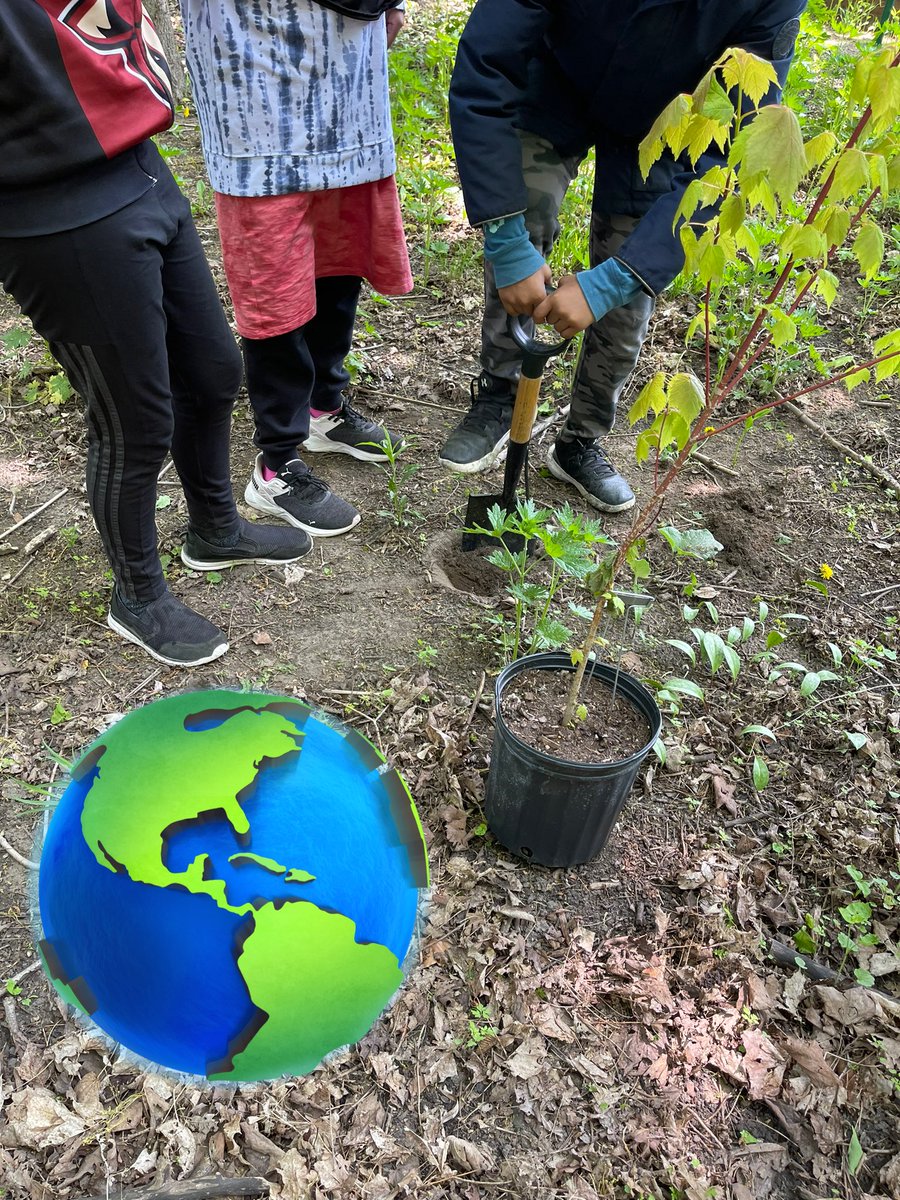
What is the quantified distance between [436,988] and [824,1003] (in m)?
0.88

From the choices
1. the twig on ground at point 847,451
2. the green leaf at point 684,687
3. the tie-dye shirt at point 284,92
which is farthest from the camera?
the twig on ground at point 847,451

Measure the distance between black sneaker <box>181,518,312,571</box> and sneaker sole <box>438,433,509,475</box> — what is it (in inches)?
26.4

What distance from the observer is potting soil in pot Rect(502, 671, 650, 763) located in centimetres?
186

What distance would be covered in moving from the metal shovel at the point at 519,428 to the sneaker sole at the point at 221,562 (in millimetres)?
628

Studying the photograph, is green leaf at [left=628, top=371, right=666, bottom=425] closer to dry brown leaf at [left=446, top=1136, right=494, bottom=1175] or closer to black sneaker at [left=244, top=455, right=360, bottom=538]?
dry brown leaf at [left=446, top=1136, right=494, bottom=1175]

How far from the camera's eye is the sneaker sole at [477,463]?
10.0 feet

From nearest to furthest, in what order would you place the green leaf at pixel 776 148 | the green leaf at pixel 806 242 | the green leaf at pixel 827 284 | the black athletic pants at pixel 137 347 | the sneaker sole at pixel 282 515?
the green leaf at pixel 776 148, the green leaf at pixel 806 242, the green leaf at pixel 827 284, the black athletic pants at pixel 137 347, the sneaker sole at pixel 282 515

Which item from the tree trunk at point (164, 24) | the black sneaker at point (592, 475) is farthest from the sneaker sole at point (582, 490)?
the tree trunk at point (164, 24)

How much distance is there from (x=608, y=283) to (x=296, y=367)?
0.96 m

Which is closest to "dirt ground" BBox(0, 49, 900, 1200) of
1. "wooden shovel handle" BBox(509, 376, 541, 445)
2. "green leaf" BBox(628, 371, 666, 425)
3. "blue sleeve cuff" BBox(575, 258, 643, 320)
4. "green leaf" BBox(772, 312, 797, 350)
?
"wooden shovel handle" BBox(509, 376, 541, 445)

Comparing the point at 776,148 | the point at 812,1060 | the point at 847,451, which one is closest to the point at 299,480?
the point at 776,148

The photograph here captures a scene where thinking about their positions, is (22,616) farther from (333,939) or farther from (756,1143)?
(756,1143)

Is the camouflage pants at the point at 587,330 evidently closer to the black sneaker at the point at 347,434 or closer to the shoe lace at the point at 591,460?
the shoe lace at the point at 591,460

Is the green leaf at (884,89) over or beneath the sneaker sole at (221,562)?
over
